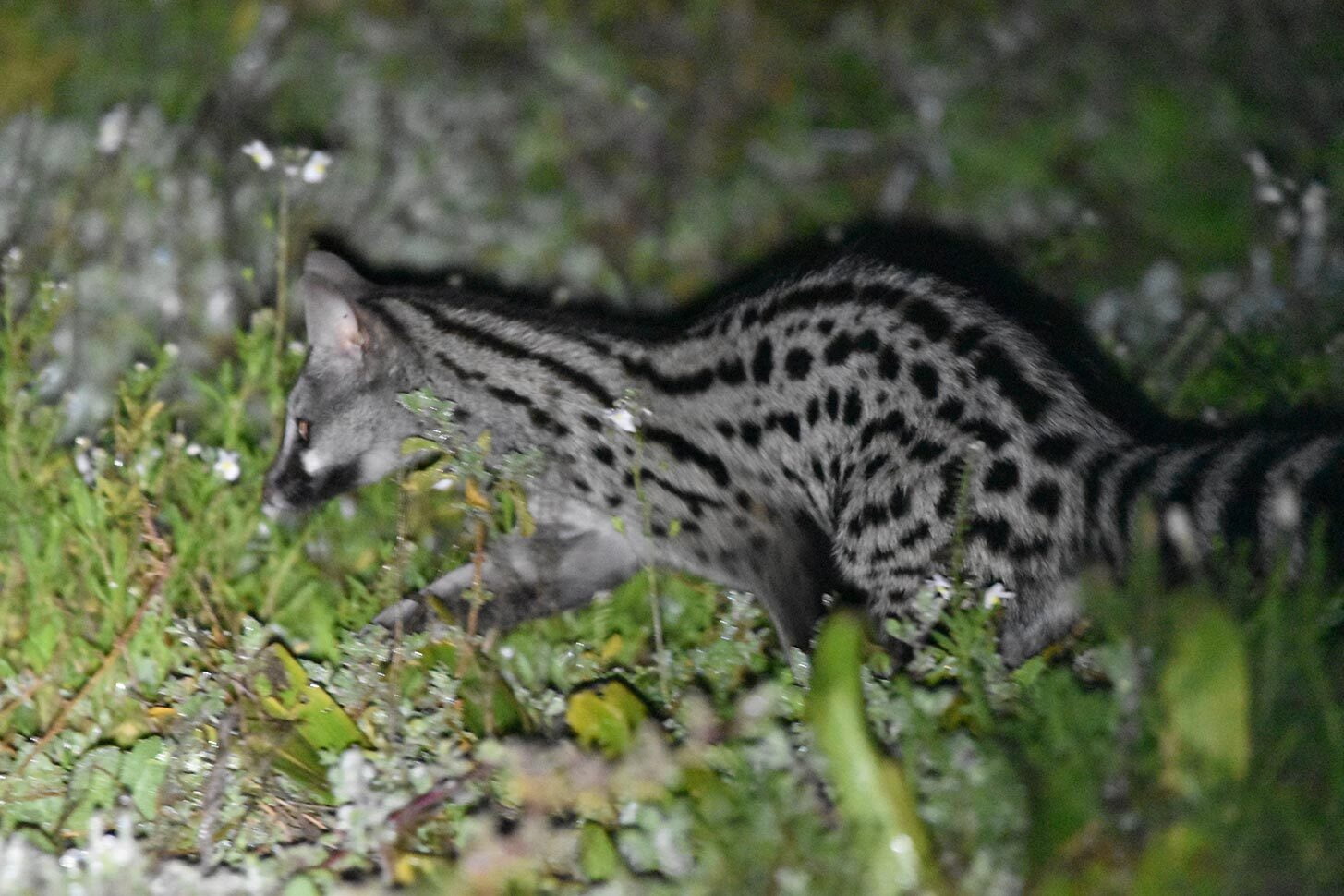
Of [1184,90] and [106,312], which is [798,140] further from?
[106,312]

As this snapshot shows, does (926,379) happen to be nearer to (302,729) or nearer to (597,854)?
(597,854)

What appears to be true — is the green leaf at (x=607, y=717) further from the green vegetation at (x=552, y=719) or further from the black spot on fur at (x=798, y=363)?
the black spot on fur at (x=798, y=363)

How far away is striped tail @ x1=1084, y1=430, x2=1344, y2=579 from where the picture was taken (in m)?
3.84

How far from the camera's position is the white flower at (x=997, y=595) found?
12.9 feet

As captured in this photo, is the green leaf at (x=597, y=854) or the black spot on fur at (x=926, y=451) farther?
the black spot on fur at (x=926, y=451)

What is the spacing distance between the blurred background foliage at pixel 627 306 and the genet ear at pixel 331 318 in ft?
1.21

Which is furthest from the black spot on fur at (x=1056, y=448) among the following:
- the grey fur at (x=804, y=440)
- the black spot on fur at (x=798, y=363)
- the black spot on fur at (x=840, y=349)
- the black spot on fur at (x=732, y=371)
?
the black spot on fur at (x=732, y=371)

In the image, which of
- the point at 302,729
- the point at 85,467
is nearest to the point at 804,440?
the point at 302,729

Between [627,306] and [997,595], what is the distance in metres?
3.73

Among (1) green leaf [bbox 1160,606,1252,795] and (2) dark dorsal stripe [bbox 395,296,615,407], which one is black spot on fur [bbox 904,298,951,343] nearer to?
(2) dark dorsal stripe [bbox 395,296,615,407]

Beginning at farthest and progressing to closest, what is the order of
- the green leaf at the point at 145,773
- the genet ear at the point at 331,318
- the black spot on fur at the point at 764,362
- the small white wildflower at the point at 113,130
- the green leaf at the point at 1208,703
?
1. the small white wildflower at the point at 113,130
2. the genet ear at the point at 331,318
3. the black spot on fur at the point at 764,362
4. the green leaf at the point at 145,773
5. the green leaf at the point at 1208,703

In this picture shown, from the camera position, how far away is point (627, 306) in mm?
7371

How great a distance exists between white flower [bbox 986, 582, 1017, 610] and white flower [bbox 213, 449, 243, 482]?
2677mm

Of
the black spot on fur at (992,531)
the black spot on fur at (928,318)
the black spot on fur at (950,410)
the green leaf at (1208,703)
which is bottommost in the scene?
the green leaf at (1208,703)
